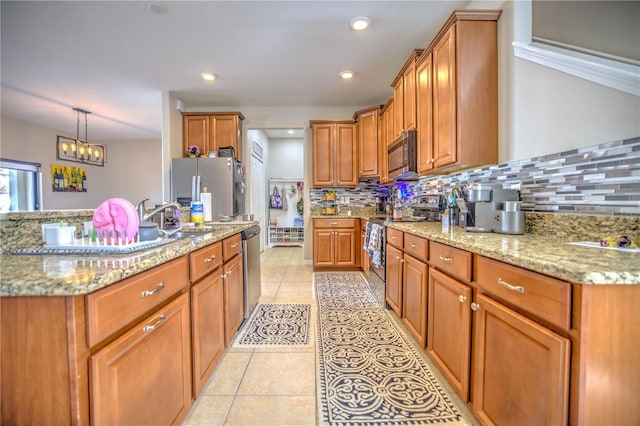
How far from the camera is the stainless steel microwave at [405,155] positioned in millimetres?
2820

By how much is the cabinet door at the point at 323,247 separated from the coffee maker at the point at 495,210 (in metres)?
2.57

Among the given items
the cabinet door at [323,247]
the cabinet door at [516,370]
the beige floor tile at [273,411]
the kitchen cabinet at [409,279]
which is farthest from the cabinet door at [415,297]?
the cabinet door at [323,247]

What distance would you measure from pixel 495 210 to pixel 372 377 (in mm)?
1228

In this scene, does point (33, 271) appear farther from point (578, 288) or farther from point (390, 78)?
point (390, 78)

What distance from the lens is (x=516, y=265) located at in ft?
3.31

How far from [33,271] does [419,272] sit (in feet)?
6.18

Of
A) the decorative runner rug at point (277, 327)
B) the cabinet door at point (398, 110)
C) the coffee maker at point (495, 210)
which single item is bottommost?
the decorative runner rug at point (277, 327)

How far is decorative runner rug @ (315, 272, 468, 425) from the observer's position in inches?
56.1

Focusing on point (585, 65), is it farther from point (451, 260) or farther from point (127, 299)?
point (127, 299)

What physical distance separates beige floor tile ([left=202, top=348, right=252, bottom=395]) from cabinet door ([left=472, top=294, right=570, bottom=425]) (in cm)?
127

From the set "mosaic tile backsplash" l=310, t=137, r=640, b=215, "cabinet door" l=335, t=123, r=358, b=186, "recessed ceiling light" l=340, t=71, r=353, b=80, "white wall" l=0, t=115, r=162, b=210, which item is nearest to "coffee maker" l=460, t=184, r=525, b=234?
"mosaic tile backsplash" l=310, t=137, r=640, b=215

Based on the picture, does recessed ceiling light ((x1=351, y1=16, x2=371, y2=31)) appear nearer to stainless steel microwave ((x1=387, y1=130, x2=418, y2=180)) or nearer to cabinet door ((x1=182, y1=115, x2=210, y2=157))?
stainless steel microwave ((x1=387, y1=130, x2=418, y2=180))

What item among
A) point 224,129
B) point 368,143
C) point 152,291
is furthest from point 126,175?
point 152,291

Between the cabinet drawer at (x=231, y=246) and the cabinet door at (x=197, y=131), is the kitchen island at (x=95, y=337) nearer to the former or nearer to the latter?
the cabinet drawer at (x=231, y=246)
